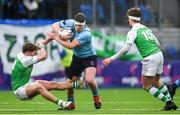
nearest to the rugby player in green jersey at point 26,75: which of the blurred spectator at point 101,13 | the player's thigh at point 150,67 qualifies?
the player's thigh at point 150,67

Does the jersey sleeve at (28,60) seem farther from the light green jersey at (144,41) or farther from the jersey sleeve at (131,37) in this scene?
the light green jersey at (144,41)

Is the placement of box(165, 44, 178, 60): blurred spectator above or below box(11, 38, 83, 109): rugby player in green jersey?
below

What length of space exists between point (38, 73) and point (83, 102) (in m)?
7.11

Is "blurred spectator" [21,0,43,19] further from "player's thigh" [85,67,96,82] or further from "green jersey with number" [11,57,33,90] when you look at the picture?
"green jersey with number" [11,57,33,90]

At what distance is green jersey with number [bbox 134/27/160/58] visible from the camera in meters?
16.4

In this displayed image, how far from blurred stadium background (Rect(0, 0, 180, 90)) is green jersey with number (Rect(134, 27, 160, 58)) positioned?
399 inches

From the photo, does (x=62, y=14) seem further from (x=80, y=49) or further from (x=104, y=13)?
(x=80, y=49)

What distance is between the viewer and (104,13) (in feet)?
98.8

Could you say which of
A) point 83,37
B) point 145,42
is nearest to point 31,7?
point 83,37

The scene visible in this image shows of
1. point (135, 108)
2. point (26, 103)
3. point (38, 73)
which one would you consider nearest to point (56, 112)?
point (135, 108)

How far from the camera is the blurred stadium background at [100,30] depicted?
26438mm

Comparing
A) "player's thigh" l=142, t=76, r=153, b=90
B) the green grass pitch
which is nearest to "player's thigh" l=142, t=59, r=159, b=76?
"player's thigh" l=142, t=76, r=153, b=90

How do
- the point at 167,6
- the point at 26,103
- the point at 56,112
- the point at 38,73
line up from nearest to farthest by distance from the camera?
the point at 56,112 < the point at 26,103 < the point at 38,73 < the point at 167,6

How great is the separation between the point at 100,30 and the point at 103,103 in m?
10.6
